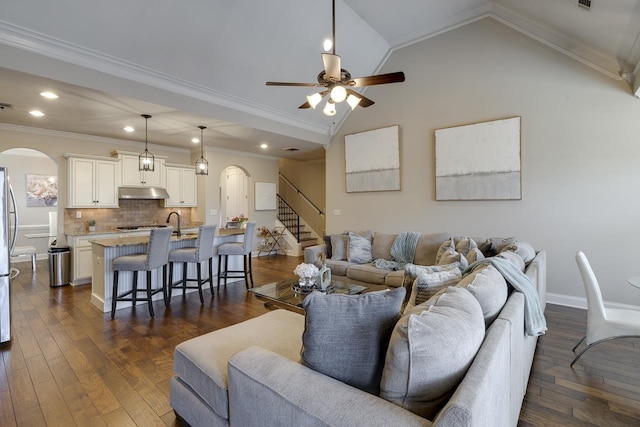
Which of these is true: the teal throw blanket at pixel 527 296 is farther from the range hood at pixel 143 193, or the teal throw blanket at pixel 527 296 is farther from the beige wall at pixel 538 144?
the range hood at pixel 143 193

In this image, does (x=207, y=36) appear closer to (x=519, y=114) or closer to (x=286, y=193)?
(x=519, y=114)

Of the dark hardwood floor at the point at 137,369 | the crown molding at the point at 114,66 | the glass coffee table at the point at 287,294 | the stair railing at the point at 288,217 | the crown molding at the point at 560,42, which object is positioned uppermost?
the crown molding at the point at 560,42

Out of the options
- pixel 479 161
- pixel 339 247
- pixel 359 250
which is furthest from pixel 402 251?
pixel 479 161

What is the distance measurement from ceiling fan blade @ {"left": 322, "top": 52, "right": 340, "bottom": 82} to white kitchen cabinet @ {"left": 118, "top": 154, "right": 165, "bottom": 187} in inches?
182

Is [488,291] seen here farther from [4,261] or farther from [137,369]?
[4,261]

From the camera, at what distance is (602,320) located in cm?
237

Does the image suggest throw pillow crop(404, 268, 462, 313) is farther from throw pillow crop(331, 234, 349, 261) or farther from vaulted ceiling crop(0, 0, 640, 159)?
vaulted ceiling crop(0, 0, 640, 159)

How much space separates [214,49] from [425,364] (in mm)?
4288

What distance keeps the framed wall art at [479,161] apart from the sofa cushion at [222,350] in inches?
149

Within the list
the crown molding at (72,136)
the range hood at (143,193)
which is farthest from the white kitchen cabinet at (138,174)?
the crown molding at (72,136)

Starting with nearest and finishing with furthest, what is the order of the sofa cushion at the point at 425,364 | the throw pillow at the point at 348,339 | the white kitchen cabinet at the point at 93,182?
the sofa cushion at the point at 425,364 < the throw pillow at the point at 348,339 < the white kitchen cabinet at the point at 93,182

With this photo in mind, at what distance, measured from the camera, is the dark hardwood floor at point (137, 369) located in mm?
1983

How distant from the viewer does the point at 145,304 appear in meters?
4.14

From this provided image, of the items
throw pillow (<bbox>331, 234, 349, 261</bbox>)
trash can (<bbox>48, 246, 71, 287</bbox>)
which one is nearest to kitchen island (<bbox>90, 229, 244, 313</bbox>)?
trash can (<bbox>48, 246, 71, 287</bbox>)
